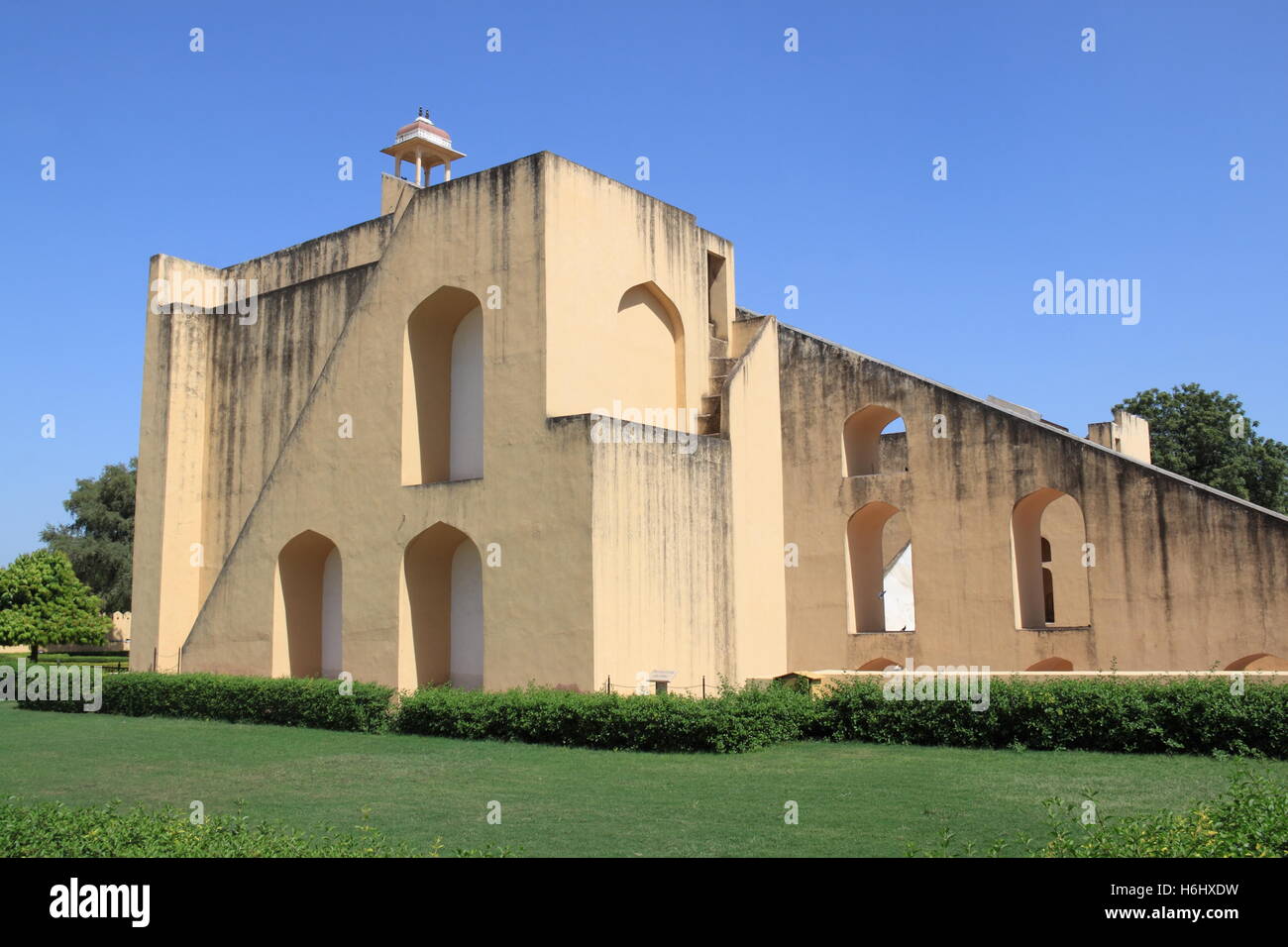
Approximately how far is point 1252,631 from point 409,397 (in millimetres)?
11486

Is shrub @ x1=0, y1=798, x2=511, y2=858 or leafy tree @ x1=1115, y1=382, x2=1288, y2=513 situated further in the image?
leafy tree @ x1=1115, y1=382, x2=1288, y2=513

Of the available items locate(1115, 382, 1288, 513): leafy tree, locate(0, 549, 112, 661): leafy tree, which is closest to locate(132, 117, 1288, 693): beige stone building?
locate(0, 549, 112, 661): leafy tree

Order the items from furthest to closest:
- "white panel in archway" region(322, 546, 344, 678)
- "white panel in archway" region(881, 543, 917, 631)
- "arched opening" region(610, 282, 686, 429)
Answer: "white panel in archway" region(881, 543, 917, 631) → "white panel in archway" region(322, 546, 344, 678) → "arched opening" region(610, 282, 686, 429)

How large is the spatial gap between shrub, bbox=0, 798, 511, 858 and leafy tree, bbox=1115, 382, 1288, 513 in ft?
115

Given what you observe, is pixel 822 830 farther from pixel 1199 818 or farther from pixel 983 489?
pixel 983 489

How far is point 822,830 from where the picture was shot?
7508mm

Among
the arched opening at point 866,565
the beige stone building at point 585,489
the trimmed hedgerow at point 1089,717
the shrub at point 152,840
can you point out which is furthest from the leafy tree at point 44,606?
the shrub at point 152,840

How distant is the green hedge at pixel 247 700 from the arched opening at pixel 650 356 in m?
5.16

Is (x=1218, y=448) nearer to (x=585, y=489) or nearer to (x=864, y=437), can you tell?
(x=864, y=437)

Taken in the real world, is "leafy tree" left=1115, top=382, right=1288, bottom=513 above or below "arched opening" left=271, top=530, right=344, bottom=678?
→ above

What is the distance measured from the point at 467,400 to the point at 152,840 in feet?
37.1

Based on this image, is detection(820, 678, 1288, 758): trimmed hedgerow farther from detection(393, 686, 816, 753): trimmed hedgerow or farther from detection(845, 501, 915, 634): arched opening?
detection(845, 501, 915, 634): arched opening

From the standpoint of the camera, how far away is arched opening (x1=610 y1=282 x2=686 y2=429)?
15699 mm
